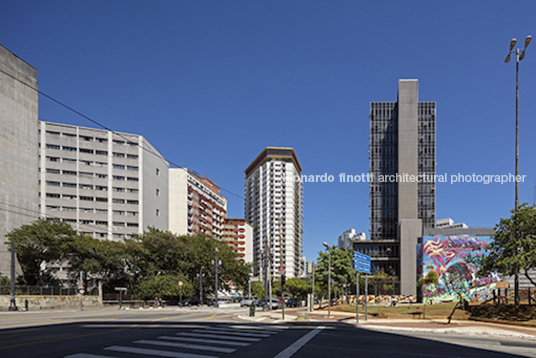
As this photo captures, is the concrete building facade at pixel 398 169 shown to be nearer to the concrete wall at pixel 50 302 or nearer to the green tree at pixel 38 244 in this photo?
the concrete wall at pixel 50 302

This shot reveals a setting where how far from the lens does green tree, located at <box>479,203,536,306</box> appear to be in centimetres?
2661

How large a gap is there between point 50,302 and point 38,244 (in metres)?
13.1

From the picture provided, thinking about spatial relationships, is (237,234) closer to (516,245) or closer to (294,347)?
(516,245)

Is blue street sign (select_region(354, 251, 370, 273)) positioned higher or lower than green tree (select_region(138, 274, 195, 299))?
higher

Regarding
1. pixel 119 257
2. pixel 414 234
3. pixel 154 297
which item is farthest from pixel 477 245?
pixel 119 257

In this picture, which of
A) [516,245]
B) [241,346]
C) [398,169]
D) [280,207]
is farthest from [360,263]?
[280,207]

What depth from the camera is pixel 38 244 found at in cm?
6125

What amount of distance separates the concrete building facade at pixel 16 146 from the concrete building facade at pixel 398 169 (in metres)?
72.6

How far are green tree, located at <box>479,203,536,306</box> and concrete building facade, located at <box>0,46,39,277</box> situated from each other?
60.0 metres

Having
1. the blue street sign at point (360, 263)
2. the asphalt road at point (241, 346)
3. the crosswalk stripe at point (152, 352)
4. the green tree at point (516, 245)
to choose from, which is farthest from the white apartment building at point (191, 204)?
the crosswalk stripe at point (152, 352)

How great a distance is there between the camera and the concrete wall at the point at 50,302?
46688mm

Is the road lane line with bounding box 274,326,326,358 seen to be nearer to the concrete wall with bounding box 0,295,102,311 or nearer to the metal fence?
the concrete wall with bounding box 0,295,102,311

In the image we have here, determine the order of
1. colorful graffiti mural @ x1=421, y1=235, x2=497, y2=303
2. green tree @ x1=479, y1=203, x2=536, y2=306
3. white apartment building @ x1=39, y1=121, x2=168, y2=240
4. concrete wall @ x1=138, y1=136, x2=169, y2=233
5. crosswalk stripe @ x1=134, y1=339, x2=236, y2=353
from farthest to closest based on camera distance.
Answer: concrete wall @ x1=138, y1=136, x2=169, y2=233 < white apartment building @ x1=39, y1=121, x2=168, y2=240 < colorful graffiti mural @ x1=421, y1=235, x2=497, y2=303 < green tree @ x1=479, y1=203, x2=536, y2=306 < crosswalk stripe @ x1=134, y1=339, x2=236, y2=353

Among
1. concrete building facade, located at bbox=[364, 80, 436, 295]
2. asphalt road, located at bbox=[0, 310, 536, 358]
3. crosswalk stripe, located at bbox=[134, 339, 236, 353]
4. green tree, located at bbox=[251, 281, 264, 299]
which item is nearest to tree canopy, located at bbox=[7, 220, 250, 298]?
concrete building facade, located at bbox=[364, 80, 436, 295]
